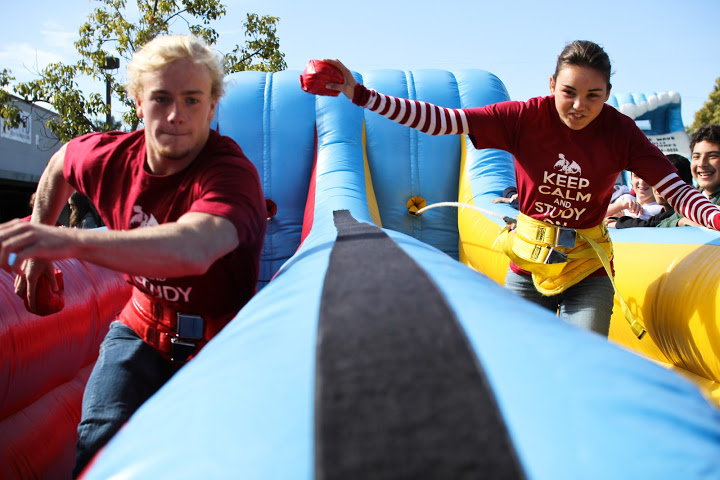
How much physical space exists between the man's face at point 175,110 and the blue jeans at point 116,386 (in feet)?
1.53

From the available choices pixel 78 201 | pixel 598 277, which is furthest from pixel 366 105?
pixel 78 201

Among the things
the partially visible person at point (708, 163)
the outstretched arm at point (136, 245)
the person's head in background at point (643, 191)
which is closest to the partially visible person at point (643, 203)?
the person's head in background at point (643, 191)

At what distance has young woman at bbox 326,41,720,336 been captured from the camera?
1.77 m

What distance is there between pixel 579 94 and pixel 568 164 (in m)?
0.23

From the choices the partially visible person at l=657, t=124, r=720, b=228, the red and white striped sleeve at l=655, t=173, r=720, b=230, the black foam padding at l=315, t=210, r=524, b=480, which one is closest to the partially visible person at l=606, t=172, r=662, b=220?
the partially visible person at l=657, t=124, r=720, b=228

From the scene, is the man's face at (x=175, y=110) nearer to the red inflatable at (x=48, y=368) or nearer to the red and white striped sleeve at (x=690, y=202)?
the red inflatable at (x=48, y=368)

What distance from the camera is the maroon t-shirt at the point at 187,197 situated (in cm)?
124

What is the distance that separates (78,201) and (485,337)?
12.4 feet

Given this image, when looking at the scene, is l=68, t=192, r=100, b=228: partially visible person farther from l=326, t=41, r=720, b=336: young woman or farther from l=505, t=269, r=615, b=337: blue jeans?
l=505, t=269, r=615, b=337: blue jeans

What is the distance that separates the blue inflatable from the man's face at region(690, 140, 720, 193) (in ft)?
7.65

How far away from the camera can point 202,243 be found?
3.39ft

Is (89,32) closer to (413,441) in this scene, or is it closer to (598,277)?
(598,277)

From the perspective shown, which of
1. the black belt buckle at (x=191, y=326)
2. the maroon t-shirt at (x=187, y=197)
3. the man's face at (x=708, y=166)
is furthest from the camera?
the man's face at (x=708, y=166)

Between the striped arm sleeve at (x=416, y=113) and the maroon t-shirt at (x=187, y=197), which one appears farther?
the striped arm sleeve at (x=416, y=113)
